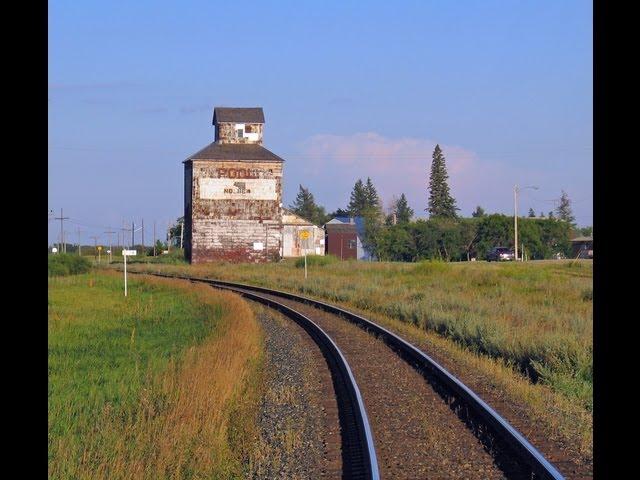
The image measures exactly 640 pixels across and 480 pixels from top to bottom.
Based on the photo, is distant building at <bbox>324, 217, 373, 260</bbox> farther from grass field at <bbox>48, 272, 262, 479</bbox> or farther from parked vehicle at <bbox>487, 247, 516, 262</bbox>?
grass field at <bbox>48, 272, 262, 479</bbox>

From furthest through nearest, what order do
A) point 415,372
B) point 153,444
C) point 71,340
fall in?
1. point 71,340
2. point 415,372
3. point 153,444

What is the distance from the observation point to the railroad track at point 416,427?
314 inches

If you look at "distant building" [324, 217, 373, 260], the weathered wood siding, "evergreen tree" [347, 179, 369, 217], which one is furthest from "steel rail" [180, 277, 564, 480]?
"evergreen tree" [347, 179, 369, 217]

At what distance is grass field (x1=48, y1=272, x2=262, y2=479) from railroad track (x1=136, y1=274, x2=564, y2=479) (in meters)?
1.32

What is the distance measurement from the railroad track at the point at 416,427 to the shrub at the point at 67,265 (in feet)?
155

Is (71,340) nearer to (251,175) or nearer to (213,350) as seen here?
(213,350)

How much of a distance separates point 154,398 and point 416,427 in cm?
358

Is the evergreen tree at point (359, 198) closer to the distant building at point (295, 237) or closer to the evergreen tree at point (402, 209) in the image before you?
the evergreen tree at point (402, 209)

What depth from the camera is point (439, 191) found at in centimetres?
13588

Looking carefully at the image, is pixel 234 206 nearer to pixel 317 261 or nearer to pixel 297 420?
pixel 317 261

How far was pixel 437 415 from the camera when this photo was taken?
10461 mm

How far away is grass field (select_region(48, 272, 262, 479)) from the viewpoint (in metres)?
7.98
